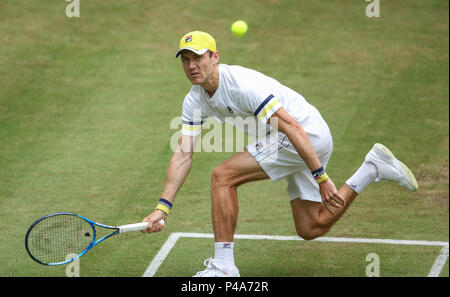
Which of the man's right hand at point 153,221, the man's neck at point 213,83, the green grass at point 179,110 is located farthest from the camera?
the green grass at point 179,110

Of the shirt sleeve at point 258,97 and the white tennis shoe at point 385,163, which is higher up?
the shirt sleeve at point 258,97

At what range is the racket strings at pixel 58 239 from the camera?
19.1ft

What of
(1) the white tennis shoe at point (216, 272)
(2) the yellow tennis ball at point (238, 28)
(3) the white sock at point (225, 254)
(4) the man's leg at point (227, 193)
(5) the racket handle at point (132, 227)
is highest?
(2) the yellow tennis ball at point (238, 28)

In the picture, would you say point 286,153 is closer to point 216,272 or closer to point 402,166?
point 216,272

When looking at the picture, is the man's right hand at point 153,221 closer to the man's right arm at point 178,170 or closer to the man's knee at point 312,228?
the man's right arm at point 178,170

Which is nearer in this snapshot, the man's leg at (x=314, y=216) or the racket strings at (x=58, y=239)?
the racket strings at (x=58, y=239)

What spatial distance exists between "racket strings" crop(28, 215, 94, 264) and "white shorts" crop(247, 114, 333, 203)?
60.4 inches

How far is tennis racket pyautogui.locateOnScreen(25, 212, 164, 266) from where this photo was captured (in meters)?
5.81

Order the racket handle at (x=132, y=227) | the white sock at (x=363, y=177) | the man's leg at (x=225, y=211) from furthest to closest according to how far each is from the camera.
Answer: the white sock at (x=363, y=177) → the man's leg at (x=225, y=211) → the racket handle at (x=132, y=227)

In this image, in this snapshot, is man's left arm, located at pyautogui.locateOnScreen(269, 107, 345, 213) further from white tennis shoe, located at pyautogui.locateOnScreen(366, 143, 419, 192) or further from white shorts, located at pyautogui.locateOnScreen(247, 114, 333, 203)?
white tennis shoe, located at pyautogui.locateOnScreen(366, 143, 419, 192)

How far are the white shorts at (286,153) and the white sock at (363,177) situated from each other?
0.35m

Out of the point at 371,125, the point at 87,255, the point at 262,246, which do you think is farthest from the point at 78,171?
the point at 371,125

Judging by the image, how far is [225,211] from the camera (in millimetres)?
6180

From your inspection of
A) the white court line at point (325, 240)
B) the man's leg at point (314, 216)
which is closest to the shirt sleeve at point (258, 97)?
the man's leg at point (314, 216)
